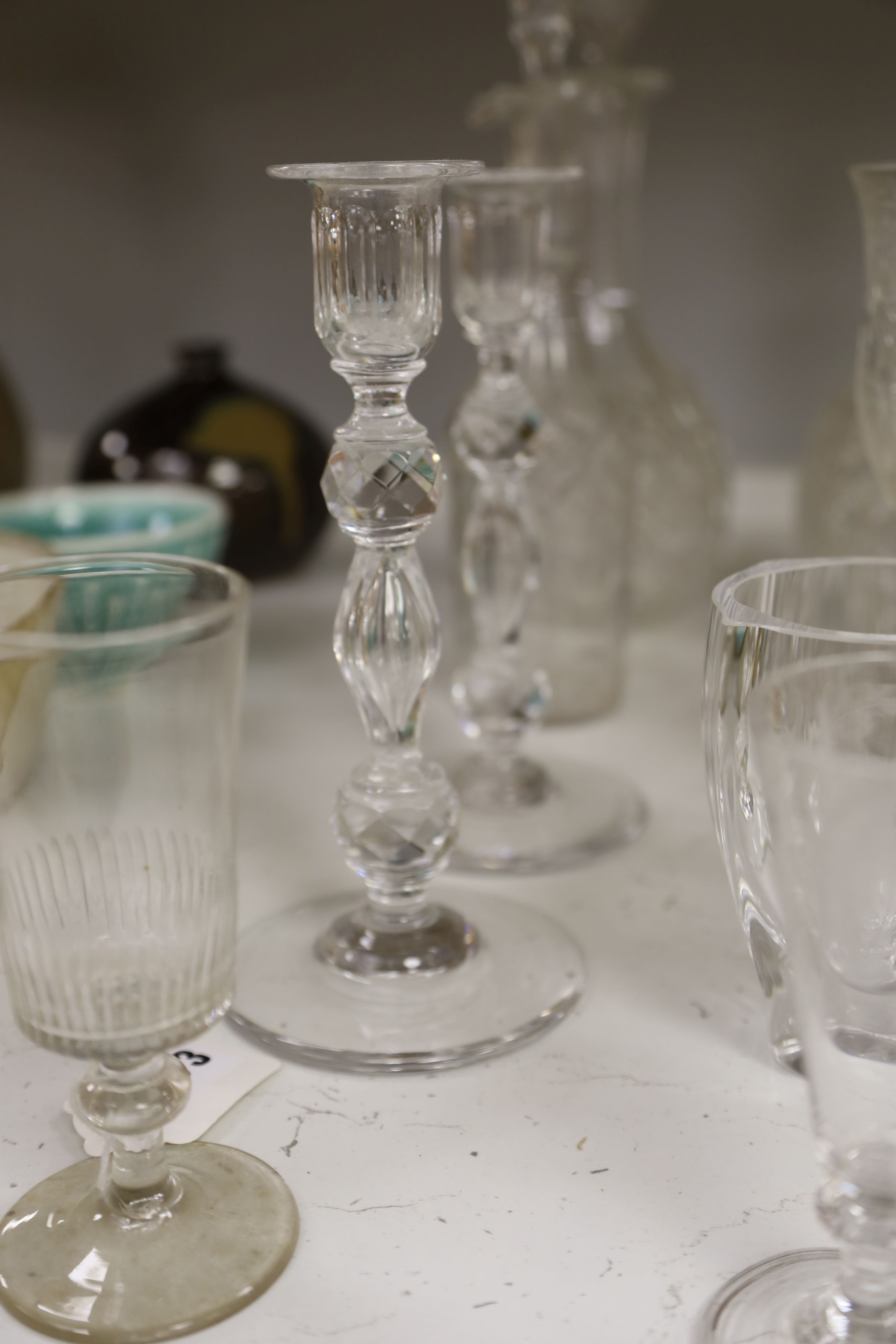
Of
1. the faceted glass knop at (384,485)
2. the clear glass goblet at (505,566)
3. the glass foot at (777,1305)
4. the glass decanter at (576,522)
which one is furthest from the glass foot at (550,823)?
the glass foot at (777,1305)

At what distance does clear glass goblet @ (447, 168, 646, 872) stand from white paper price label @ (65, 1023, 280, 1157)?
18 centimetres

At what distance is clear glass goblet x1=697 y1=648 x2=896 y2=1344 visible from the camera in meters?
0.37

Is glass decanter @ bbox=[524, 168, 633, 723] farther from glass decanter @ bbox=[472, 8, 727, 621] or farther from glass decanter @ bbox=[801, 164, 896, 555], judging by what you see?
glass decanter @ bbox=[801, 164, 896, 555]

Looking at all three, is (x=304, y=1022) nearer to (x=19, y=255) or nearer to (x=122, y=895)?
(x=122, y=895)

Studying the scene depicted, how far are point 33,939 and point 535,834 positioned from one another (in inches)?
14.7

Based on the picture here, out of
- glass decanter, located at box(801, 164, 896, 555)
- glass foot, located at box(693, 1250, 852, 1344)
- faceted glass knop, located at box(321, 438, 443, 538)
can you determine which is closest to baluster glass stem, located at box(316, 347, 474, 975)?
faceted glass knop, located at box(321, 438, 443, 538)

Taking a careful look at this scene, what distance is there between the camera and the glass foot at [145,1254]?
1.39 feet

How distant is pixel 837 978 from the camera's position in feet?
1.29

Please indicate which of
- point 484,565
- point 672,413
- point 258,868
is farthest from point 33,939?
point 672,413

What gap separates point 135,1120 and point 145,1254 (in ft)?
0.14

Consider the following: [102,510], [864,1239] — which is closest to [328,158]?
[102,510]

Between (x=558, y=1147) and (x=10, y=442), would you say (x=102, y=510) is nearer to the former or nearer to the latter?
(x=10, y=442)

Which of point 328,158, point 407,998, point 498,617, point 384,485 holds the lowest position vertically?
point 407,998

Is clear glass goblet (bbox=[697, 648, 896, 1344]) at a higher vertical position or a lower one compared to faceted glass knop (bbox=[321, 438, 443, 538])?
lower
